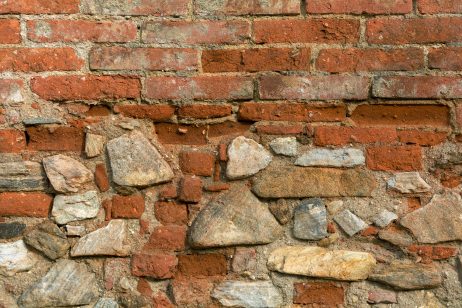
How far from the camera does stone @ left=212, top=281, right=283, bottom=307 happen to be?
1.93 m

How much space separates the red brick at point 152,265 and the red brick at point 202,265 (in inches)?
1.7

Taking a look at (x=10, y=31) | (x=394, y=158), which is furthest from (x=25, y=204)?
(x=394, y=158)

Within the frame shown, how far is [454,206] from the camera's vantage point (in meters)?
1.94

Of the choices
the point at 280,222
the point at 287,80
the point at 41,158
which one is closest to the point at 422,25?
the point at 287,80

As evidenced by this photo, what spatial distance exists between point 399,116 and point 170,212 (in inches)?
31.8

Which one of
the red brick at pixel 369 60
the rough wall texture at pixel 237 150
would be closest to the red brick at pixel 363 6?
the rough wall texture at pixel 237 150

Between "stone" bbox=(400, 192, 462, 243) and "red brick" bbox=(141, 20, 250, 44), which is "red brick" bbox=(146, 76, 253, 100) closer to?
"red brick" bbox=(141, 20, 250, 44)

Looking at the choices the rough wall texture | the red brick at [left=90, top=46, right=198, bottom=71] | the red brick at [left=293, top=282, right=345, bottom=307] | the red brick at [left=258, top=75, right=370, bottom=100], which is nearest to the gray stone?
the rough wall texture

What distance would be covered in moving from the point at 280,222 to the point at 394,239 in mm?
370

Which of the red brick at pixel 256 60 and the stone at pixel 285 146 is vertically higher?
the red brick at pixel 256 60

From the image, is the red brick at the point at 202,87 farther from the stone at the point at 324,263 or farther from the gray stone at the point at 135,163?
the stone at the point at 324,263

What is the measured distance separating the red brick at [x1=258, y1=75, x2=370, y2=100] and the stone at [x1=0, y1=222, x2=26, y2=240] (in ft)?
3.01

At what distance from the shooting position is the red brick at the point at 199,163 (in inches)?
77.0

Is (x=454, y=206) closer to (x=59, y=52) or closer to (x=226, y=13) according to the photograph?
(x=226, y=13)
